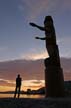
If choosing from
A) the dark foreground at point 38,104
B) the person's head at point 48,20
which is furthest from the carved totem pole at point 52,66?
the dark foreground at point 38,104

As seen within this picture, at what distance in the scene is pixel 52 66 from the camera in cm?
2117

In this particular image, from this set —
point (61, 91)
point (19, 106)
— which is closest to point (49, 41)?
point (61, 91)

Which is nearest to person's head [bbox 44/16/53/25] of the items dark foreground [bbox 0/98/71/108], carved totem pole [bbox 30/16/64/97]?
carved totem pole [bbox 30/16/64/97]

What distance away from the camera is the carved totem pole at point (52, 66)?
822 inches

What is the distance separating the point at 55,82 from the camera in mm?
20891

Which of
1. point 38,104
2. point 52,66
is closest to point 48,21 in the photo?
point 52,66

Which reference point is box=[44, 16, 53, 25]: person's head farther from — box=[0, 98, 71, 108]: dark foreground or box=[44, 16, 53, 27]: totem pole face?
box=[0, 98, 71, 108]: dark foreground

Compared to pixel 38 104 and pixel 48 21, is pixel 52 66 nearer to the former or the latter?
pixel 48 21

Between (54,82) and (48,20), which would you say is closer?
(54,82)

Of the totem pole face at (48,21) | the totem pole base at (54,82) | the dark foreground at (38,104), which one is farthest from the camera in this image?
the totem pole face at (48,21)

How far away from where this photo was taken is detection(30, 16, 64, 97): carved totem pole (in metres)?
20.9

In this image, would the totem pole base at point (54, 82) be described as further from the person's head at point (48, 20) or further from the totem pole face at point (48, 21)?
the person's head at point (48, 20)

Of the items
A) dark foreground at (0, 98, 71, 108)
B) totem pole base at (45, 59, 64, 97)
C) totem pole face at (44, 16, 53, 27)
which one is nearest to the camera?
dark foreground at (0, 98, 71, 108)

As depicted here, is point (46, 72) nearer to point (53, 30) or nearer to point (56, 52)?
point (56, 52)
